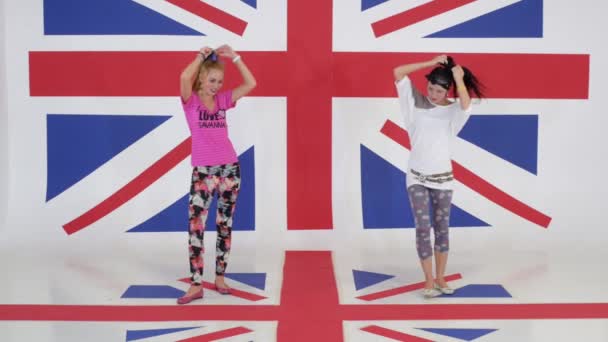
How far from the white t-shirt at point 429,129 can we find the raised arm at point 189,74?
90 centimetres

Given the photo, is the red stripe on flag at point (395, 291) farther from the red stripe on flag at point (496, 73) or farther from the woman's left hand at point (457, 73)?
the red stripe on flag at point (496, 73)

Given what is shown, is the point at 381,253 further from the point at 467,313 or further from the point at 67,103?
the point at 67,103

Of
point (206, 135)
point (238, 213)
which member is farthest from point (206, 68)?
point (238, 213)

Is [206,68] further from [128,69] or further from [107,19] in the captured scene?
[107,19]

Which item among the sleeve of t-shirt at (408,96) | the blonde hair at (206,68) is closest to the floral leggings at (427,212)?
the sleeve of t-shirt at (408,96)

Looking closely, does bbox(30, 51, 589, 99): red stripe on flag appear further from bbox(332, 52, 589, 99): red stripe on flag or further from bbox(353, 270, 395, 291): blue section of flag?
bbox(353, 270, 395, 291): blue section of flag

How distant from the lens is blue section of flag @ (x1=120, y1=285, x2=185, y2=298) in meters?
3.49

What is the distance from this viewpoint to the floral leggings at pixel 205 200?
11.0 ft

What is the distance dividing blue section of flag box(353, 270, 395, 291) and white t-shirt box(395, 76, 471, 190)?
1.95 feet

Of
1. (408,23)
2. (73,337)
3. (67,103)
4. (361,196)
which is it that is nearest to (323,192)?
(361,196)

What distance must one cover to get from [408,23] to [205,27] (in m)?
1.14

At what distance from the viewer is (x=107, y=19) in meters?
4.25

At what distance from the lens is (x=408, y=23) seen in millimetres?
4285

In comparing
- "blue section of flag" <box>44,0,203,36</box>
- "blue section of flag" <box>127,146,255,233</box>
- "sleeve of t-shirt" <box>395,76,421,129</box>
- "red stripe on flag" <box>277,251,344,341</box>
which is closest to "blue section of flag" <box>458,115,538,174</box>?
"sleeve of t-shirt" <box>395,76,421,129</box>
